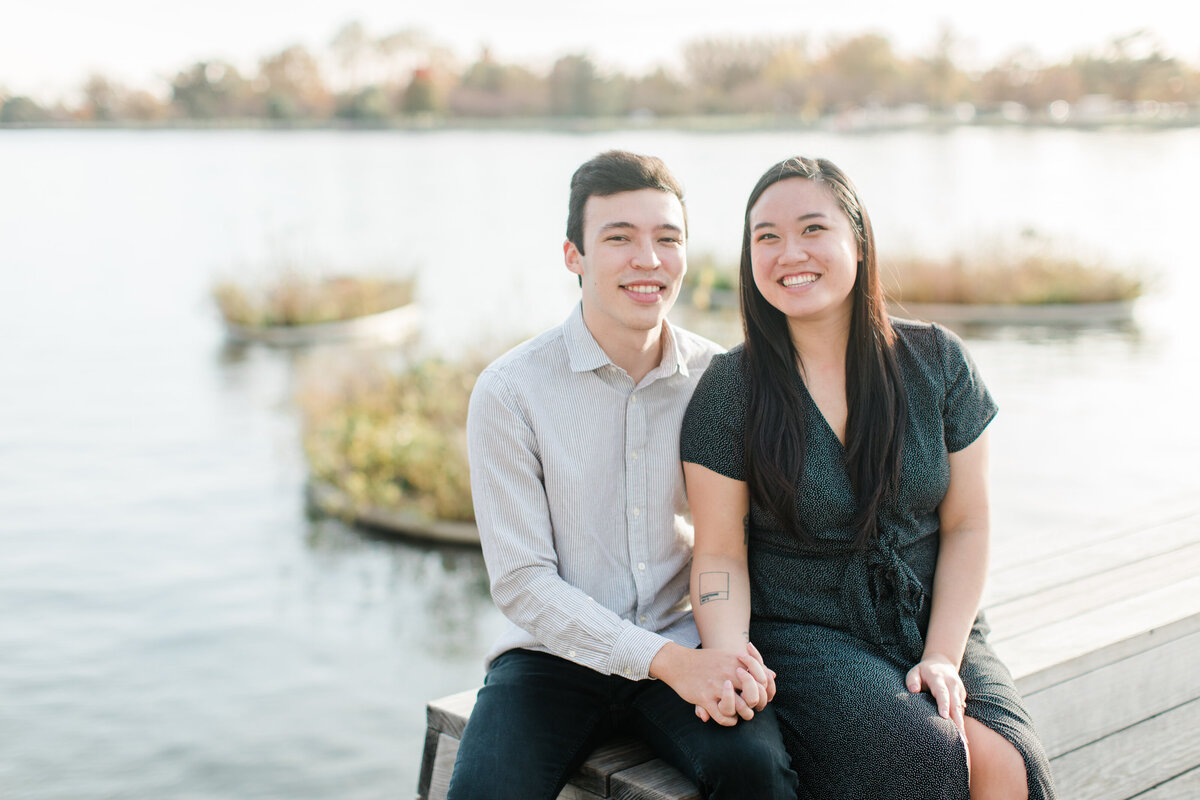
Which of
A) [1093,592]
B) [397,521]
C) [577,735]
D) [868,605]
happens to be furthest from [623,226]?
[397,521]

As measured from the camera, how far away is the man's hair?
222 centimetres

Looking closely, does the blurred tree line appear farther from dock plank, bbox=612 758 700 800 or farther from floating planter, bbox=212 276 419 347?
dock plank, bbox=612 758 700 800

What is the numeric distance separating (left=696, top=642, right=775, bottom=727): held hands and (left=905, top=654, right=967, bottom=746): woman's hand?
276mm

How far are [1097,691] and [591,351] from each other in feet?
4.32

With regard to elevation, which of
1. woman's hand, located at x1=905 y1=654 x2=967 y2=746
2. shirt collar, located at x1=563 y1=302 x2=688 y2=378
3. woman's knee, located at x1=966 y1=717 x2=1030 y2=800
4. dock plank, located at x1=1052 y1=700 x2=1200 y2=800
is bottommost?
dock plank, located at x1=1052 y1=700 x2=1200 y2=800

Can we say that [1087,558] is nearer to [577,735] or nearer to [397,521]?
[577,735]

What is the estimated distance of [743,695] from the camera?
192 cm

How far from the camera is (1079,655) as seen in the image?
2365mm

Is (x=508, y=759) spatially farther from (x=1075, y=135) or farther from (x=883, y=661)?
(x=1075, y=135)

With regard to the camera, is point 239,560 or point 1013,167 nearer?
point 239,560

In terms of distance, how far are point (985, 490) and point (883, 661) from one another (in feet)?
1.35

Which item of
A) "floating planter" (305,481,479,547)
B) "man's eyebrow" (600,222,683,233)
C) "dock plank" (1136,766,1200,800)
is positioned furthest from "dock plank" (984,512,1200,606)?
"floating planter" (305,481,479,547)

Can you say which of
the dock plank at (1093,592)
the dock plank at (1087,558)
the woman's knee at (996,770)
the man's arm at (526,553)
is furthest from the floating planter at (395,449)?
the woman's knee at (996,770)

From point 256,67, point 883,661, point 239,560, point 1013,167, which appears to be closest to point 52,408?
point 239,560
